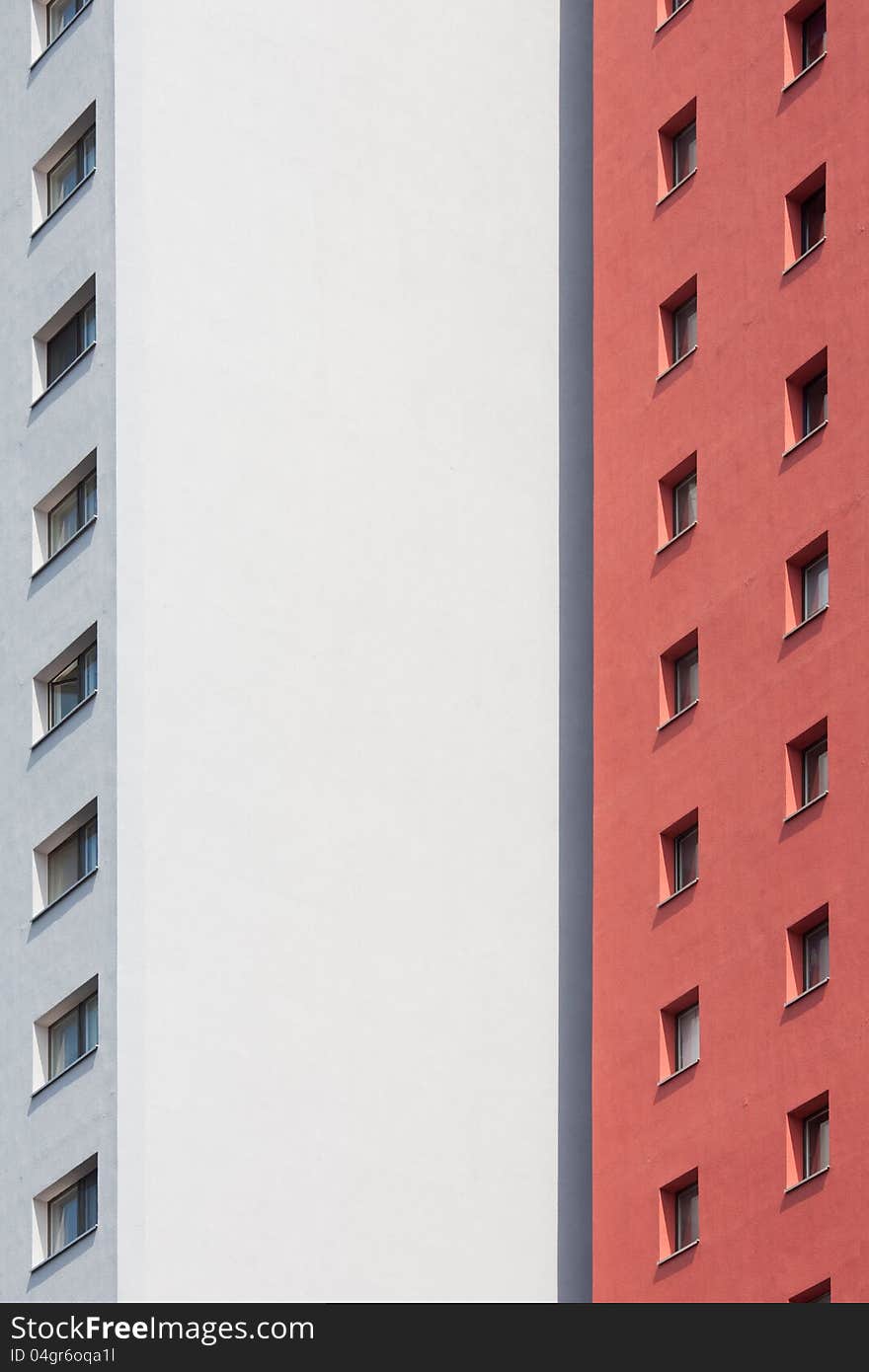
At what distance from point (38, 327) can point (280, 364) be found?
3.32 meters

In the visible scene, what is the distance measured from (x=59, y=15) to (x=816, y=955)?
16.8 m

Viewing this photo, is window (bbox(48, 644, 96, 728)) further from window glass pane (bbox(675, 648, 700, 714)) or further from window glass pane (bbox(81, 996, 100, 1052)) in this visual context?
window glass pane (bbox(675, 648, 700, 714))

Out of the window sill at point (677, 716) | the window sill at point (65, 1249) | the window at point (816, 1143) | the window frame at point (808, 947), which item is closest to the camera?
the window sill at point (65, 1249)

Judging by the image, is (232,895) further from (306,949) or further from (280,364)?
(280,364)

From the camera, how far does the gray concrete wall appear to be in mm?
48469

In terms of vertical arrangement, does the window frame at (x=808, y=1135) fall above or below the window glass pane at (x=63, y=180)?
below

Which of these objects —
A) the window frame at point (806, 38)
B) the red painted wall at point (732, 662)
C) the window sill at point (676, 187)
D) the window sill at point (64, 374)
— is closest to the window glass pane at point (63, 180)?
the window sill at point (64, 374)

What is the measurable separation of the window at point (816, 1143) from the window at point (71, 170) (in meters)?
15.9

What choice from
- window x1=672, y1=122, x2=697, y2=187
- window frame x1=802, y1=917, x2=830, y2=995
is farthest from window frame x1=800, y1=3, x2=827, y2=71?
window frame x1=802, y1=917, x2=830, y2=995

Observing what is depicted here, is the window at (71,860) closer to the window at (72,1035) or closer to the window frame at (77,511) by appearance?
the window at (72,1035)

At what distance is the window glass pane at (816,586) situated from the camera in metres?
50.0

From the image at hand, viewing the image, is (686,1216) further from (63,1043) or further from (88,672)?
(88,672)

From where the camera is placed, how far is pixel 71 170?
52.4 metres

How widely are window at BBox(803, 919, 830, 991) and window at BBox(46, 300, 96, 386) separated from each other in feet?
40.5
